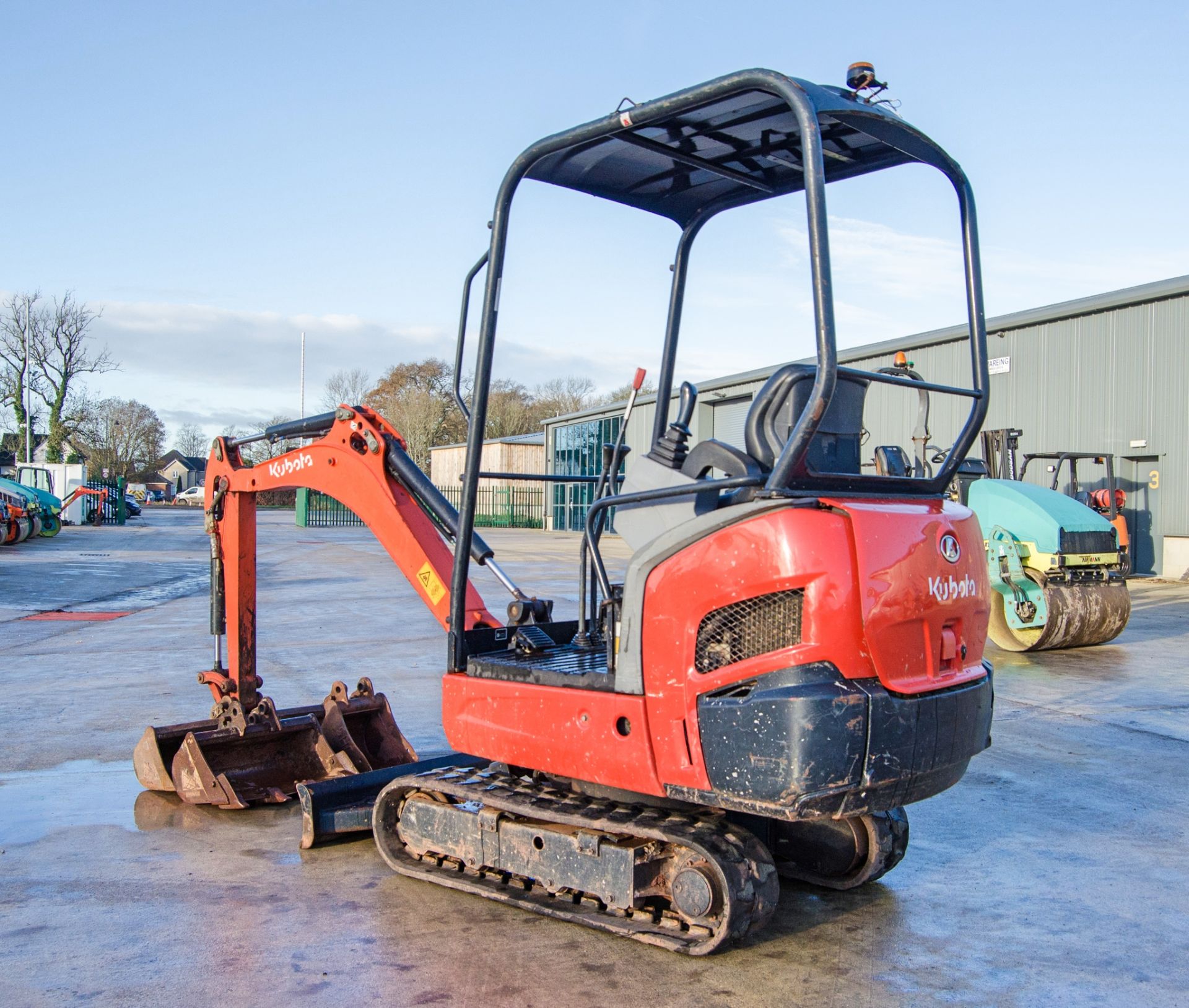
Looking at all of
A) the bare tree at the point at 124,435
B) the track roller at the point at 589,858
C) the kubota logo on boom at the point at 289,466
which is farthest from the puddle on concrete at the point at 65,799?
Answer: the bare tree at the point at 124,435

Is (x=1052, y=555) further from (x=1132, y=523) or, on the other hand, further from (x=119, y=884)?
(x=1132, y=523)

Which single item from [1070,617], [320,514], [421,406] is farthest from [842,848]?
[421,406]

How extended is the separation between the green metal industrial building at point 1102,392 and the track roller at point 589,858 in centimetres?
1279

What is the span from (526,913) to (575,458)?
127 feet

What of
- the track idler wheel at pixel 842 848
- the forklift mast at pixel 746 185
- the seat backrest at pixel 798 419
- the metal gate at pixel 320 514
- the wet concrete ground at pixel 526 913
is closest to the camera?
the forklift mast at pixel 746 185

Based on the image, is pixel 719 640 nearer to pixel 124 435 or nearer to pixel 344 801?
pixel 344 801

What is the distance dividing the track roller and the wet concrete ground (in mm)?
94

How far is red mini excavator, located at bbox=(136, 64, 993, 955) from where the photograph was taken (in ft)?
10.8

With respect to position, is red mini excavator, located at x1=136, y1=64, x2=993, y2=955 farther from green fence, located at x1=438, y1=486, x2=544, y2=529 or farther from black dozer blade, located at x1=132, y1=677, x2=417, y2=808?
green fence, located at x1=438, y1=486, x2=544, y2=529

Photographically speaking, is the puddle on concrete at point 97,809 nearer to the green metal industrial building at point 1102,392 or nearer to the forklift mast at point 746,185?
the forklift mast at point 746,185

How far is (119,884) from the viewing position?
4340 mm

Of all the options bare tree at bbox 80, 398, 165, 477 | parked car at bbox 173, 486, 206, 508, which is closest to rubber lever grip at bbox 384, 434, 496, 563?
bare tree at bbox 80, 398, 165, 477

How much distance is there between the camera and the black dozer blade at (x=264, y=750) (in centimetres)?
541

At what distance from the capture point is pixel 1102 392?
802 inches
